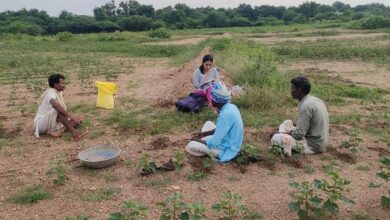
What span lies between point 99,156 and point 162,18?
59301 mm

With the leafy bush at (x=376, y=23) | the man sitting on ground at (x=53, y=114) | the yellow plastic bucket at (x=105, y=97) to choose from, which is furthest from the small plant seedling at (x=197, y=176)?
the leafy bush at (x=376, y=23)

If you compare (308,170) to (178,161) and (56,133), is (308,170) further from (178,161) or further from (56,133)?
(56,133)

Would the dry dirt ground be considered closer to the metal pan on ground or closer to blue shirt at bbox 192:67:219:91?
the metal pan on ground

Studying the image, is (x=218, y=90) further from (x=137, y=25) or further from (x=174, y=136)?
(x=137, y=25)

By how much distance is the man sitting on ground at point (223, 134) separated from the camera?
5000mm

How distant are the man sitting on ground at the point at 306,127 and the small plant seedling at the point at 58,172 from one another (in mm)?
2937

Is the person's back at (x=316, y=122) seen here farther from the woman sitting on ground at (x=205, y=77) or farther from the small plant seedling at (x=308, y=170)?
the woman sitting on ground at (x=205, y=77)

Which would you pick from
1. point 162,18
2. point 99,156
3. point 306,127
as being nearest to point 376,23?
point 162,18

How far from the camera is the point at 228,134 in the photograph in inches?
206

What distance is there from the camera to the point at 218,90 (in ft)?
16.3

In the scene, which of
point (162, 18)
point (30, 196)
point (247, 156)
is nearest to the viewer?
point (30, 196)

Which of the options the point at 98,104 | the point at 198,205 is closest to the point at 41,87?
the point at 98,104

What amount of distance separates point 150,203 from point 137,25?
5277 cm

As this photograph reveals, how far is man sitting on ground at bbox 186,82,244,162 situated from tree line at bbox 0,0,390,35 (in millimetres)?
Answer: 39018
